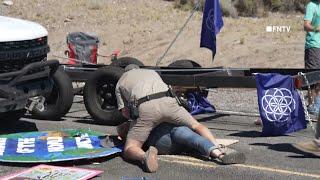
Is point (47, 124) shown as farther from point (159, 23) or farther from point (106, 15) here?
point (106, 15)

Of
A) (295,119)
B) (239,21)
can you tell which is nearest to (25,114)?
(295,119)

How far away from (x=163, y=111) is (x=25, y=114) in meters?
3.88

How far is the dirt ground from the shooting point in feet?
68.2

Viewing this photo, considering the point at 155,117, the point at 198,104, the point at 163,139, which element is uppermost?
the point at 155,117

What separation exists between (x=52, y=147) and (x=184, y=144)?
4.98ft

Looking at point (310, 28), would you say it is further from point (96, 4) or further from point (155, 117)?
point (96, 4)

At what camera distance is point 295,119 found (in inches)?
332

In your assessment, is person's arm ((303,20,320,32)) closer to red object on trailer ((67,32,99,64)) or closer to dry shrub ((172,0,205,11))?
red object on trailer ((67,32,99,64))

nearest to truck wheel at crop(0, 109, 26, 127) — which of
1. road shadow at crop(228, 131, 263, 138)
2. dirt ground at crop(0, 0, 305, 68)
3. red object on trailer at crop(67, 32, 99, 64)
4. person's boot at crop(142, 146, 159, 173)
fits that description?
road shadow at crop(228, 131, 263, 138)

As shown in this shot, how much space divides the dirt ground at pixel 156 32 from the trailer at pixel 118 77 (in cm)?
852

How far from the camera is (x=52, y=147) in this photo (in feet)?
25.1

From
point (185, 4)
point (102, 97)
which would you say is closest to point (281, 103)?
point (102, 97)

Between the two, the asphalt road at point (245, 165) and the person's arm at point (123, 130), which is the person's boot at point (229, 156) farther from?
the person's arm at point (123, 130)

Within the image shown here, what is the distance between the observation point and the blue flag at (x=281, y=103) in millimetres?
8375
